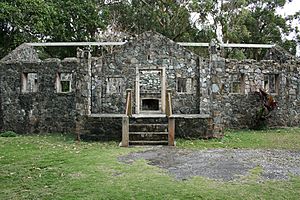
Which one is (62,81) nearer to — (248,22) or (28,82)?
(28,82)

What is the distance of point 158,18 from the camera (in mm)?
26625

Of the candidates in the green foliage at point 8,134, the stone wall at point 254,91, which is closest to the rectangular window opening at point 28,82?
the green foliage at point 8,134

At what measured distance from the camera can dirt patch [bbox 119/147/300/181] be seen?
695cm

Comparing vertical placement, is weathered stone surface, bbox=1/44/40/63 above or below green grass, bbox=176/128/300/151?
above

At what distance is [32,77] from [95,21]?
7390mm

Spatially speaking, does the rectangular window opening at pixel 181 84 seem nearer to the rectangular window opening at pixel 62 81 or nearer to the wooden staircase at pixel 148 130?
the wooden staircase at pixel 148 130

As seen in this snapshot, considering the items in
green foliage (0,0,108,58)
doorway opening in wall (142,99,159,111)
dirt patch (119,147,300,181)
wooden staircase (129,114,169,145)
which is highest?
green foliage (0,0,108,58)

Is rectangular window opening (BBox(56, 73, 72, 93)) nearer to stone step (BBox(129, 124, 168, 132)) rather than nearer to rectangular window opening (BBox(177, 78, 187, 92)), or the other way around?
rectangular window opening (BBox(177, 78, 187, 92))

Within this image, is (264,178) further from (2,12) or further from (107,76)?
(2,12)

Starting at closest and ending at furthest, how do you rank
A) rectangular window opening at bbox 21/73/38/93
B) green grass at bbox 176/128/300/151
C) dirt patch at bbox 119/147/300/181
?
dirt patch at bbox 119/147/300/181, green grass at bbox 176/128/300/151, rectangular window opening at bbox 21/73/38/93

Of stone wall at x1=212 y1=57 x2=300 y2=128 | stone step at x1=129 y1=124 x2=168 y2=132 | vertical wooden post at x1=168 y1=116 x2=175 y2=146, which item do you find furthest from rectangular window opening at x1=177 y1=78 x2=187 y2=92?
vertical wooden post at x1=168 y1=116 x2=175 y2=146

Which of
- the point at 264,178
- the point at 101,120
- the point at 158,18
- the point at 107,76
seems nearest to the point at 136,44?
the point at 107,76

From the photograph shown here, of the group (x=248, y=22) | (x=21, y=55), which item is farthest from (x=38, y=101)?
(x=248, y=22)

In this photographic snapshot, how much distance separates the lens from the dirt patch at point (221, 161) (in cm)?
695
